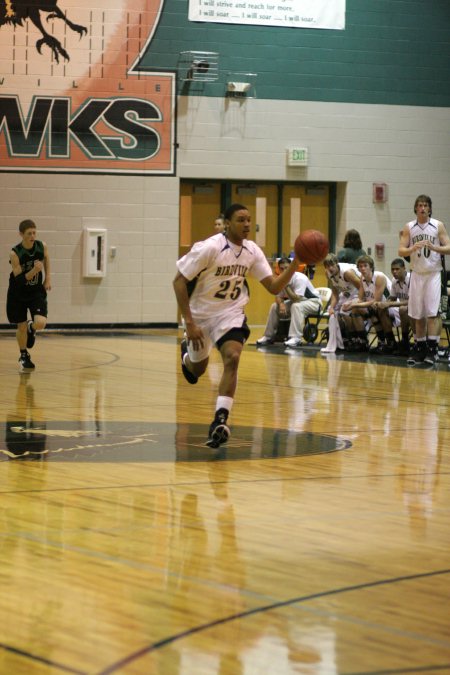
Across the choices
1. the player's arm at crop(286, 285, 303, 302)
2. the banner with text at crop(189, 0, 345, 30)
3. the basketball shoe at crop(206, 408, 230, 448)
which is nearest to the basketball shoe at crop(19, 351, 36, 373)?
the player's arm at crop(286, 285, 303, 302)

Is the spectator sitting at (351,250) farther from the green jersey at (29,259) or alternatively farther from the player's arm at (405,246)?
the green jersey at (29,259)

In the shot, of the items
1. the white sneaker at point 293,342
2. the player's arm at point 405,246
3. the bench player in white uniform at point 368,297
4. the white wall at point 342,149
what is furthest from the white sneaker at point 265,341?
the white wall at point 342,149

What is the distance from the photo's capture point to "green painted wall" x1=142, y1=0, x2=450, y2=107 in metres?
19.2

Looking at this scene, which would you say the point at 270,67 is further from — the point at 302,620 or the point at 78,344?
the point at 302,620

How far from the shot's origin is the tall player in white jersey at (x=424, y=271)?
13.6 metres

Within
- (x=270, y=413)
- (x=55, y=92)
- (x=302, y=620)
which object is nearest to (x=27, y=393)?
(x=270, y=413)

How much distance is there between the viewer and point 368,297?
15.3 meters

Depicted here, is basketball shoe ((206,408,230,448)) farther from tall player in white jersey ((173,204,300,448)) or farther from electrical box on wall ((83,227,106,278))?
electrical box on wall ((83,227,106,278))

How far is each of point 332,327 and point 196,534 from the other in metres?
10.4

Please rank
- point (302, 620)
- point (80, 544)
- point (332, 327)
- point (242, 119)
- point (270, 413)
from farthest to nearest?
point (242, 119)
point (332, 327)
point (270, 413)
point (80, 544)
point (302, 620)

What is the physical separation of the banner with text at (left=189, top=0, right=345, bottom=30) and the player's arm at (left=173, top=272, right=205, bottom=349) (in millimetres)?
12136

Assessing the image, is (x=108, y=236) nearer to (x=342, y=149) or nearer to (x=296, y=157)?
(x=296, y=157)

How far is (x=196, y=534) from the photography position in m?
5.25

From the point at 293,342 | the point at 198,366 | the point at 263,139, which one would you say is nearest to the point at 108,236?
the point at 263,139
